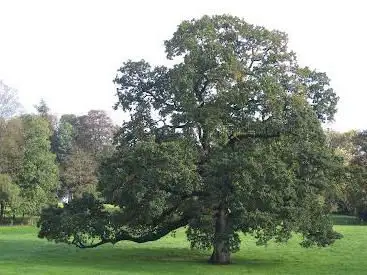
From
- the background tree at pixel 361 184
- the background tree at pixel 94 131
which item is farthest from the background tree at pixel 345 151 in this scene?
the background tree at pixel 94 131

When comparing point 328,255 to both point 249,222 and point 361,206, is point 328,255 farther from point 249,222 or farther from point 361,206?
point 361,206

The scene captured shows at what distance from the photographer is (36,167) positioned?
81875 mm

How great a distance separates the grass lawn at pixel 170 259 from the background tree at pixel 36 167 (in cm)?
3046

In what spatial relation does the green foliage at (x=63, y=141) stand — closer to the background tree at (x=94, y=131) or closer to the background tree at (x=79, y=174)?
the background tree at (x=94, y=131)

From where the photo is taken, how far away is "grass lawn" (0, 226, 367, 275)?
29.8 meters

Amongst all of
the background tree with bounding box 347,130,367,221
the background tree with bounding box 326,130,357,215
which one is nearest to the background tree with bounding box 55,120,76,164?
the background tree with bounding box 326,130,357,215

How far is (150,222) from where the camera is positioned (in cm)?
3416

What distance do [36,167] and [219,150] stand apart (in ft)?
181

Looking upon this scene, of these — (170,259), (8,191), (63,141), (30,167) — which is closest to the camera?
(170,259)

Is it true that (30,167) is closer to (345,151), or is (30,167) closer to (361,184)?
(361,184)

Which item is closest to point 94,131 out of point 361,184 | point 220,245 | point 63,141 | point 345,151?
point 63,141

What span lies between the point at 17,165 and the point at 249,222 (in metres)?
60.1

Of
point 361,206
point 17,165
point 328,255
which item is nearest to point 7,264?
point 328,255

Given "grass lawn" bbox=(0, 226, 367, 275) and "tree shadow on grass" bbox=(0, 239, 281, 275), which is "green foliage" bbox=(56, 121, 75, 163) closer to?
"grass lawn" bbox=(0, 226, 367, 275)
